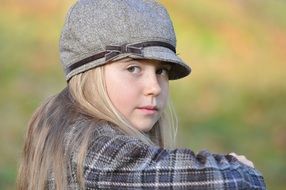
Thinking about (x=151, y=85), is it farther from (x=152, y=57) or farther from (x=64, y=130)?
(x=64, y=130)

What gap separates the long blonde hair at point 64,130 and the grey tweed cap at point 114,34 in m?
0.04

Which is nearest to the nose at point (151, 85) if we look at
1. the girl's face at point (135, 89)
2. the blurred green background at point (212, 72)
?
the girl's face at point (135, 89)

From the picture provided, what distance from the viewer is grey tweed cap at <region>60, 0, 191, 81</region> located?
2.21 metres

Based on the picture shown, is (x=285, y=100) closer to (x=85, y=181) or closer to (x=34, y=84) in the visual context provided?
(x=34, y=84)

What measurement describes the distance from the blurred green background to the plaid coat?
9.14 feet

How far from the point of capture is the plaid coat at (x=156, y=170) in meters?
1.99

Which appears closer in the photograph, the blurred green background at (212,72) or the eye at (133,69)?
the eye at (133,69)

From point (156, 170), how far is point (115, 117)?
231mm

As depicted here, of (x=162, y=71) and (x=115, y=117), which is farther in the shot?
(x=162, y=71)

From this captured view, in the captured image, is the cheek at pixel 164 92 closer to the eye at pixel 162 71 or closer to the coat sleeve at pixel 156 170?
the eye at pixel 162 71

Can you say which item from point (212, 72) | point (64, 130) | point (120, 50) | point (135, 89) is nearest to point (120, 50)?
point (120, 50)

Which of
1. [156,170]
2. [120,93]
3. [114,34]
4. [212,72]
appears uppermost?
[212,72]

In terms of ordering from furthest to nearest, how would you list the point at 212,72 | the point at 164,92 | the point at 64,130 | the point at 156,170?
the point at 212,72 < the point at 164,92 < the point at 64,130 < the point at 156,170

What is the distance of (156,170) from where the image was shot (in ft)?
6.54
